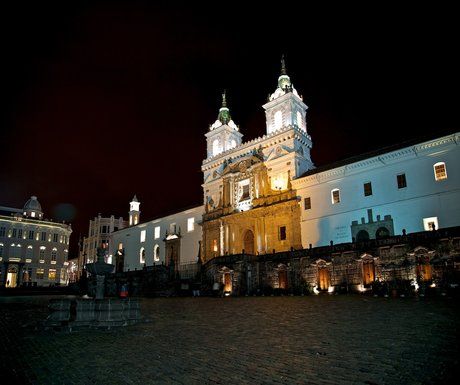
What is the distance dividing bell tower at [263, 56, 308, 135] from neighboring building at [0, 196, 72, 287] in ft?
175

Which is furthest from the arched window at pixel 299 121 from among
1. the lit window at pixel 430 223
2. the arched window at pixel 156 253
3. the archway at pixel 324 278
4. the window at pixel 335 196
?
the arched window at pixel 156 253

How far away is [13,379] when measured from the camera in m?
5.85

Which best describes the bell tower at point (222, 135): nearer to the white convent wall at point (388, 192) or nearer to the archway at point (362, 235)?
the white convent wall at point (388, 192)

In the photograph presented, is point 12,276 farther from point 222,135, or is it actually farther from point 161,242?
point 222,135

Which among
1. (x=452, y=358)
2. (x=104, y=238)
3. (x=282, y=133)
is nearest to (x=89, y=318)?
(x=452, y=358)

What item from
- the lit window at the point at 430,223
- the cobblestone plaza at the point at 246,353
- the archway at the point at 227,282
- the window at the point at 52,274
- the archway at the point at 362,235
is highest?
the lit window at the point at 430,223

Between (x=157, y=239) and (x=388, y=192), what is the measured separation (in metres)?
37.4

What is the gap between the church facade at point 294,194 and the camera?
30.9m

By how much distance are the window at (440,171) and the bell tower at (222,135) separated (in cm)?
2848

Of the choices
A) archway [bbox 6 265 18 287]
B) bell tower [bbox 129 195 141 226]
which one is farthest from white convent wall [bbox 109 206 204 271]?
archway [bbox 6 265 18 287]

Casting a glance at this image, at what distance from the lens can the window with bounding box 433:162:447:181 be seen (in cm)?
3019

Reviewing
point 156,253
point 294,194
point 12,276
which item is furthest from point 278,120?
point 12,276

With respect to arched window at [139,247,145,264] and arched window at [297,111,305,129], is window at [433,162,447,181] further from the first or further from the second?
arched window at [139,247,145,264]

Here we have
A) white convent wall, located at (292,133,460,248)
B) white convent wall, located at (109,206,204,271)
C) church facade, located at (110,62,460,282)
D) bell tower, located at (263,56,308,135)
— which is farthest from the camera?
white convent wall, located at (109,206,204,271)
